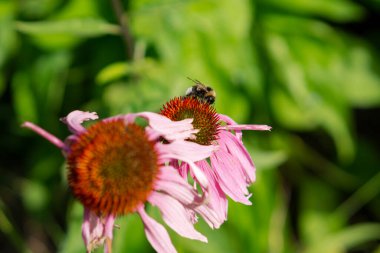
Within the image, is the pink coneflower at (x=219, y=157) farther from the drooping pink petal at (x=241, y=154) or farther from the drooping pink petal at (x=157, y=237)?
the drooping pink petal at (x=157, y=237)

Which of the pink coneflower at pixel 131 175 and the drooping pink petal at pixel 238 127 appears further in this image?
the drooping pink petal at pixel 238 127

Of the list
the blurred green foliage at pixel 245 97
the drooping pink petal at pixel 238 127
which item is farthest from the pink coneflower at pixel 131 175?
the blurred green foliage at pixel 245 97

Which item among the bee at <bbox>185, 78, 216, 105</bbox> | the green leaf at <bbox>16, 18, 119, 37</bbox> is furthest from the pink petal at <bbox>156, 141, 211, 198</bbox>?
the green leaf at <bbox>16, 18, 119, 37</bbox>

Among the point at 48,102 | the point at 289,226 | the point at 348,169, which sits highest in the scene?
the point at 48,102

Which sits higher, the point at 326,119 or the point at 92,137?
the point at 92,137

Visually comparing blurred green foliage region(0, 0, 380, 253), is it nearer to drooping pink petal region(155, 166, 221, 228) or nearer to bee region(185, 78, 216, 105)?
bee region(185, 78, 216, 105)

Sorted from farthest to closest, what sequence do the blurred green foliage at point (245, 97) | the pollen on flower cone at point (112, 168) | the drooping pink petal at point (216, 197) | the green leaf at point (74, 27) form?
the blurred green foliage at point (245, 97) → the green leaf at point (74, 27) → the drooping pink petal at point (216, 197) → the pollen on flower cone at point (112, 168)

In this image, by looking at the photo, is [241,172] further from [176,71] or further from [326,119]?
[326,119]

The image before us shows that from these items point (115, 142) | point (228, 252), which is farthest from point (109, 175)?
point (228, 252)
